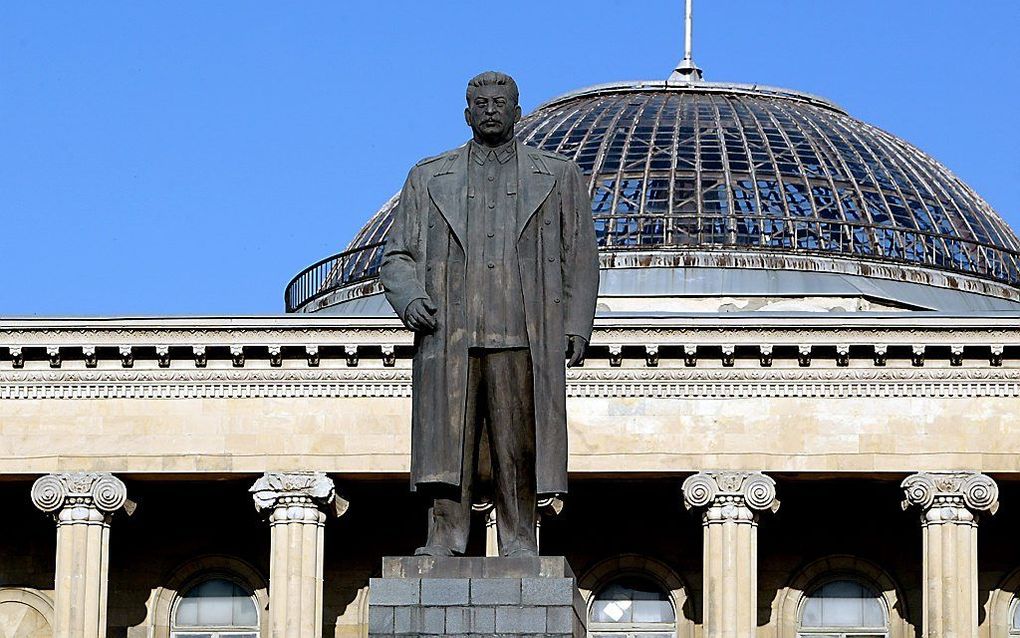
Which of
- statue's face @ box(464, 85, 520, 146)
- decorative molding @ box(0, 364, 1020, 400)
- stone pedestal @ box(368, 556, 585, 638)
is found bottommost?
stone pedestal @ box(368, 556, 585, 638)

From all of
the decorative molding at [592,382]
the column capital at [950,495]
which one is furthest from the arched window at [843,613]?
the decorative molding at [592,382]

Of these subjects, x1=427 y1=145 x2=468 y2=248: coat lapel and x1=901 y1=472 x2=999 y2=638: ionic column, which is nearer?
x1=427 y1=145 x2=468 y2=248: coat lapel

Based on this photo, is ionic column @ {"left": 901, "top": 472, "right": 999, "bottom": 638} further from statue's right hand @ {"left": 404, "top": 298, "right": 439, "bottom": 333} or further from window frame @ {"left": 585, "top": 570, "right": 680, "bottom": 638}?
statue's right hand @ {"left": 404, "top": 298, "right": 439, "bottom": 333}

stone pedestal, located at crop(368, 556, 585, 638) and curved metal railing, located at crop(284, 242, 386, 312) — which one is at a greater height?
curved metal railing, located at crop(284, 242, 386, 312)

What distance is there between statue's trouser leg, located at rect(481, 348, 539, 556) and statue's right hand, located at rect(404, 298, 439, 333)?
0.46 meters

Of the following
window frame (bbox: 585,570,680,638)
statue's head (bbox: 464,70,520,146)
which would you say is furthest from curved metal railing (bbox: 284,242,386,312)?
statue's head (bbox: 464,70,520,146)

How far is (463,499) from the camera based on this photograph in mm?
22406

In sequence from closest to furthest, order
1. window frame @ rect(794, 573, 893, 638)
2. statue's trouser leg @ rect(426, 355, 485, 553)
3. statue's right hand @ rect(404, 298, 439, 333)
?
statue's right hand @ rect(404, 298, 439, 333)
statue's trouser leg @ rect(426, 355, 485, 553)
window frame @ rect(794, 573, 893, 638)

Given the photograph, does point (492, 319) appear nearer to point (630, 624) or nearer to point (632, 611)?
point (630, 624)

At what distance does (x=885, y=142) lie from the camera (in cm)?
7438

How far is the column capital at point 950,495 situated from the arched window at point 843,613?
5.08 meters

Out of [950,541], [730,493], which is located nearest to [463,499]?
[730,493]

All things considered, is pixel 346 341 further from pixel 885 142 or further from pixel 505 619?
pixel 505 619

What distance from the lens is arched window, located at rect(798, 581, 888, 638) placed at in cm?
6012
